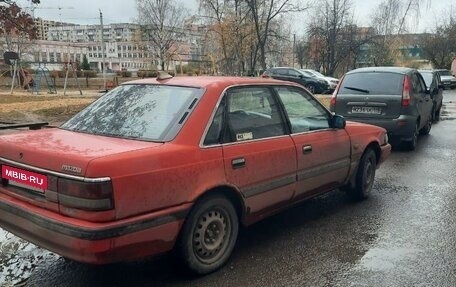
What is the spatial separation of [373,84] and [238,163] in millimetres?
6037

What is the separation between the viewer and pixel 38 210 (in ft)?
10.2

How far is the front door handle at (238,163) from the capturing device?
364 centimetres

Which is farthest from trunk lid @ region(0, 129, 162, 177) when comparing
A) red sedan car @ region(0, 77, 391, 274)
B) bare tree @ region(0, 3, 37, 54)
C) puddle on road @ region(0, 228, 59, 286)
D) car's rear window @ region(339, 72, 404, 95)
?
bare tree @ region(0, 3, 37, 54)

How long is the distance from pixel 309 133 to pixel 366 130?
1352 mm

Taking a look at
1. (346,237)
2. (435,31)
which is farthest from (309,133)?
(435,31)

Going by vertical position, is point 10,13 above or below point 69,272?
above

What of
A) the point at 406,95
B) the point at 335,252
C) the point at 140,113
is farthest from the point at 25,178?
the point at 406,95

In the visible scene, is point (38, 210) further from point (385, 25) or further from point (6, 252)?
point (385, 25)

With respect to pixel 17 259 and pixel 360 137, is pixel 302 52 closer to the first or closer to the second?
pixel 360 137

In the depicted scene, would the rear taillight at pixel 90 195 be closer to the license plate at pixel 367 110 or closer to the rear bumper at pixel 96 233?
the rear bumper at pixel 96 233

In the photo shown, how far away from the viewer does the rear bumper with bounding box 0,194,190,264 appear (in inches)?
112

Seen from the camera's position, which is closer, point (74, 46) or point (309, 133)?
point (309, 133)

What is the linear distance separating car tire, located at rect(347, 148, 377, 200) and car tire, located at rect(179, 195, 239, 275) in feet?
7.54

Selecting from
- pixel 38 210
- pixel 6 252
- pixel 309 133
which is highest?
pixel 309 133
